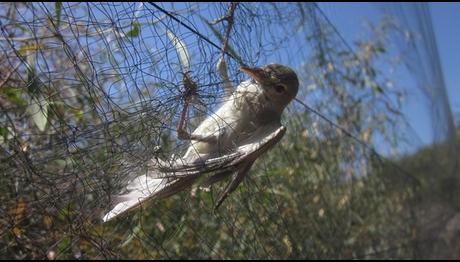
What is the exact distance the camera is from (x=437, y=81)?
4.95 m

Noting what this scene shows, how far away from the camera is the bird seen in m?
1.26

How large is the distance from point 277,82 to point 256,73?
98 mm

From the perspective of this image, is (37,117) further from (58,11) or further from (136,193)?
(136,193)

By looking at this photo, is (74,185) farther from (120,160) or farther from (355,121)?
(355,121)

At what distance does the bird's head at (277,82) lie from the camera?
148 centimetres

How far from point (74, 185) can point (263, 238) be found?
2.43 feet

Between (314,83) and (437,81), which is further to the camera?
(437,81)

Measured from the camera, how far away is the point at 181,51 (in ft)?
4.07

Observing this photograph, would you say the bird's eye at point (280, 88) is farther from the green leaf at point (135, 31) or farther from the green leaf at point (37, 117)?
the green leaf at point (37, 117)

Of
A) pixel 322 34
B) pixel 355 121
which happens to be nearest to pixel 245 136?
pixel 322 34

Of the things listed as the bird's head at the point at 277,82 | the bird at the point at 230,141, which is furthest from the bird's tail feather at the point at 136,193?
the bird's head at the point at 277,82

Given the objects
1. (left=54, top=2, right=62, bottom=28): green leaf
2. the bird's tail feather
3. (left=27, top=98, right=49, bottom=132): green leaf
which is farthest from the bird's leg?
(left=27, top=98, right=49, bottom=132): green leaf

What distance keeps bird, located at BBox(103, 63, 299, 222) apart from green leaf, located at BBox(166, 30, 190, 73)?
15 cm

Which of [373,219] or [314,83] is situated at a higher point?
[314,83]
